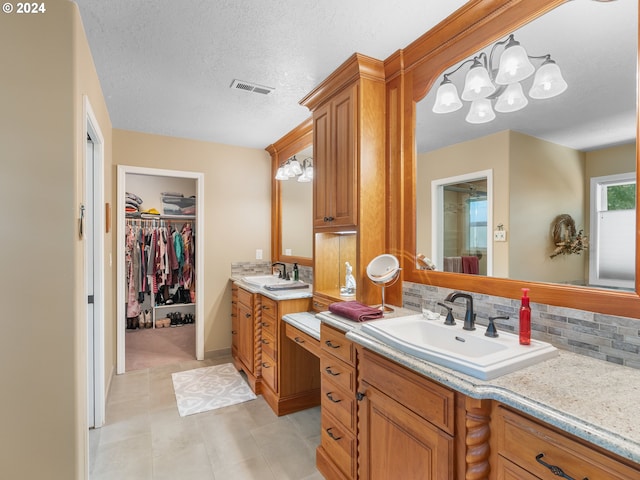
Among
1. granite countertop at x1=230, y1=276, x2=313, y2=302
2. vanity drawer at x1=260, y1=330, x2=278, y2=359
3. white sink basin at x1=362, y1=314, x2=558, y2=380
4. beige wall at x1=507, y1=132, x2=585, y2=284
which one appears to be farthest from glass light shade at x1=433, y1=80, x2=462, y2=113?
vanity drawer at x1=260, y1=330, x2=278, y2=359

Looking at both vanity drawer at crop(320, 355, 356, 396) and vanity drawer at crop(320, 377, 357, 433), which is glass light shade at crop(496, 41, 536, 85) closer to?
vanity drawer at crop(320, 355, 356, 396)

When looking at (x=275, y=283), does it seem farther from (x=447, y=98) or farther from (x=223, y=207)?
(x=447, y=98)

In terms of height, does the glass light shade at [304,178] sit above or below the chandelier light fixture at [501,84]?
below

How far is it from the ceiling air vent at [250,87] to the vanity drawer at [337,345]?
1.78 meters

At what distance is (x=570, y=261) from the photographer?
1.34 metres

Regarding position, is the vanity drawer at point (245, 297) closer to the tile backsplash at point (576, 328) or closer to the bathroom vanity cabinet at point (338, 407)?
the bathroom vanity cabinet at point (338, 407)

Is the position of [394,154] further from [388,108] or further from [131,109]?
[131,109]

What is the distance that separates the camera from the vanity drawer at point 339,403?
1683 millimetres

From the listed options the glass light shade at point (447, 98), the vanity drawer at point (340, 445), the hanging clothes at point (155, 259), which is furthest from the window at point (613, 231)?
the hanging clothes at point (155, 259)

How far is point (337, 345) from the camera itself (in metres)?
1.78

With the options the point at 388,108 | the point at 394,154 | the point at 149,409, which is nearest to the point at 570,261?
the point at 394,154

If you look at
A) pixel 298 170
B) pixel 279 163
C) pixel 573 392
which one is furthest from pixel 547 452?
pixel 279 163

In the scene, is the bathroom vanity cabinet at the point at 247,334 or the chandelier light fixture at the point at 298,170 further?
the chandelier light fixture at the point at 298,170

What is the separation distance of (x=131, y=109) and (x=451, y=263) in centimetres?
290
